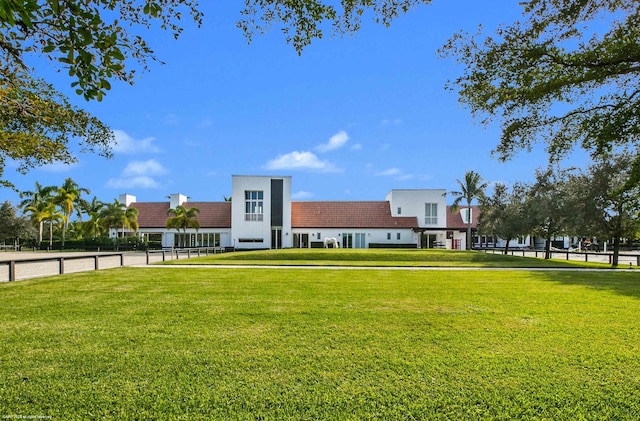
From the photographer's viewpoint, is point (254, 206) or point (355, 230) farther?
point (355, 230)

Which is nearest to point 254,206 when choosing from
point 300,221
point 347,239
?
point 300,221

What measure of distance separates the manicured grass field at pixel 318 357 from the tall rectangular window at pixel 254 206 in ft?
115

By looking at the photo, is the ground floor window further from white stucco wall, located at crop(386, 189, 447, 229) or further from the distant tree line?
the distant tree line

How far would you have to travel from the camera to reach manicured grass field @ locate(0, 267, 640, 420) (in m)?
3.59

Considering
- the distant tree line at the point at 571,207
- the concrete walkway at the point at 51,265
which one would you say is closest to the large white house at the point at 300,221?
the distant tree line at the point at 571,207

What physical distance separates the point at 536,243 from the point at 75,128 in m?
59.8

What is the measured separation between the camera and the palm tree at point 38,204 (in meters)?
50.8

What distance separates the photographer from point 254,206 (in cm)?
4406

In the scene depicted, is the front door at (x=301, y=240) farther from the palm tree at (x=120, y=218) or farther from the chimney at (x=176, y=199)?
the palm tree at (x=120, y=218)

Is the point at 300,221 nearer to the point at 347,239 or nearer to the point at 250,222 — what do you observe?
the point at 347,239

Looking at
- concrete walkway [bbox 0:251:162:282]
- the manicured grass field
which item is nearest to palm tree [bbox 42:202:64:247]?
concrete walkway [bbox 0:251:162:282]

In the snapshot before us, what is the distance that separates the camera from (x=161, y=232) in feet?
161

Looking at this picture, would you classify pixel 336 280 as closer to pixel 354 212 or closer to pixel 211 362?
pixel 211 362

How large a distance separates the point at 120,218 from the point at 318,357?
1909 inches
